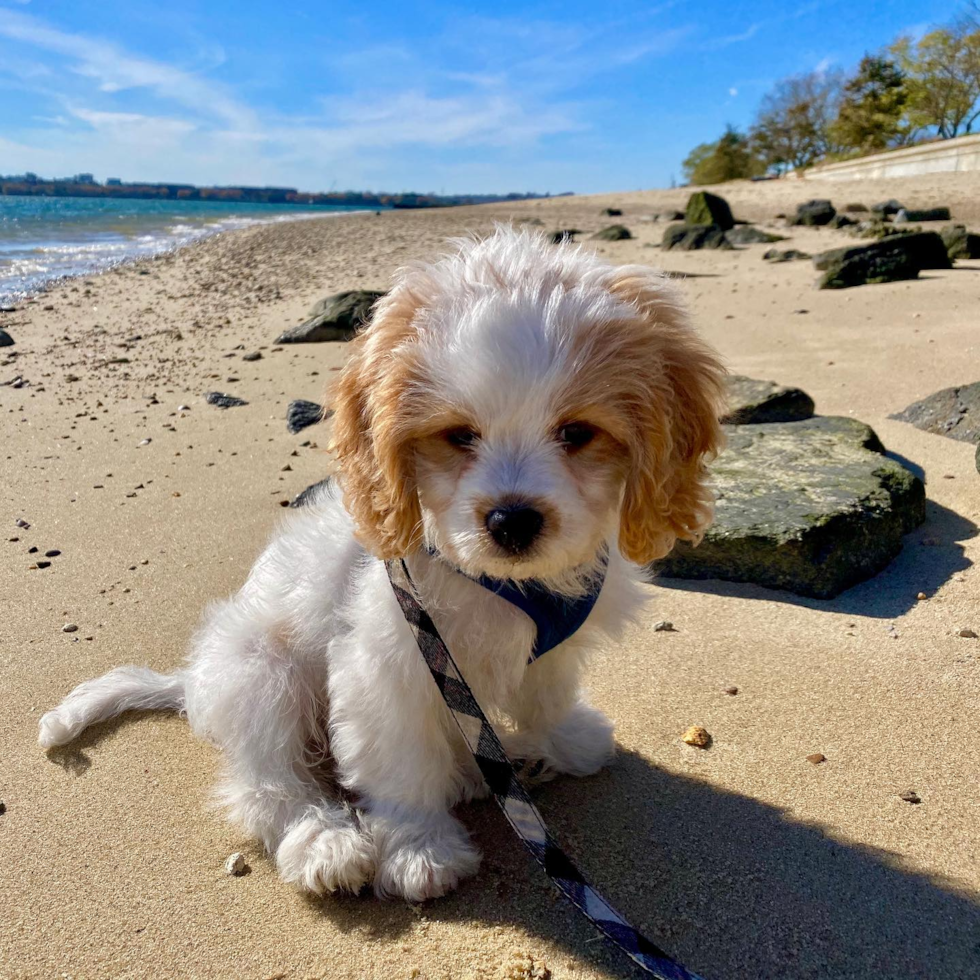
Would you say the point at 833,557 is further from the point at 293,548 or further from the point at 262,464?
Result: the point at 262,464

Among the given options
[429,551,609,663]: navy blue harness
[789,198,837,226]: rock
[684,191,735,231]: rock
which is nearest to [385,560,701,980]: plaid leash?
[429,551,609,663]: navy blue harness

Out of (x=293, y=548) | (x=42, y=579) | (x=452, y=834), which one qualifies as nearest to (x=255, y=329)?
(x=42, y=579)

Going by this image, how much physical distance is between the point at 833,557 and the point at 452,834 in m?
2.60

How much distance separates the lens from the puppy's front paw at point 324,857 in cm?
256

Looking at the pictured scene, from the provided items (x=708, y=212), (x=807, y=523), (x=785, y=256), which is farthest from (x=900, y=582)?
(x=708, y=212)

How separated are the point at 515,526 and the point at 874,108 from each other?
74225 mm

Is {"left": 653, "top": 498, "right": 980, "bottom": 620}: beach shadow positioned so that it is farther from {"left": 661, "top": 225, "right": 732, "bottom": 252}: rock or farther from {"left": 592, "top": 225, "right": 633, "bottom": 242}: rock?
{"left": 592, "top": 225, "right": 633, "bottom": 242}: rock

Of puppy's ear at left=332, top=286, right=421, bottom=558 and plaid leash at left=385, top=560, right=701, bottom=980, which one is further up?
puppy's ear at left=332, top=286, right=421, bottom=558

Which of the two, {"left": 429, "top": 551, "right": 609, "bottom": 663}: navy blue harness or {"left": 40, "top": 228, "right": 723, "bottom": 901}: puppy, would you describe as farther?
{"left": 429, "top": 551, "right": 609, "bottom": 663}: navy blue harness

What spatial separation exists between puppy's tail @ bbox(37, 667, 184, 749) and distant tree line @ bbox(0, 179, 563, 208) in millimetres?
108040

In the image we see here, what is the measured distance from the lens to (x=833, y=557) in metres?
4.29

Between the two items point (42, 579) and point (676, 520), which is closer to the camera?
point (676, 520)

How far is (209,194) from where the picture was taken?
130 meters

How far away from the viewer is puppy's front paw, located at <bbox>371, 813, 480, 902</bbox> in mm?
2572
